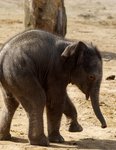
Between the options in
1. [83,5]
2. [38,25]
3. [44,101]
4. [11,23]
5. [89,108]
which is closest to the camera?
[44,101]

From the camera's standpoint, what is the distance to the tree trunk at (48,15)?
11.8m

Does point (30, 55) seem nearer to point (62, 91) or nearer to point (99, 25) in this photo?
point (62, 91)

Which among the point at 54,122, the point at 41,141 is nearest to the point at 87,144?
the point at 54,122

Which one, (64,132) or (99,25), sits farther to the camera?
(99,25)

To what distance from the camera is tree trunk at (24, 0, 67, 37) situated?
1179 cm

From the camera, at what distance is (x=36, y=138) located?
22.7 feet

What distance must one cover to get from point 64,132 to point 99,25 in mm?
12163

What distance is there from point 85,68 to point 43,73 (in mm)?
430

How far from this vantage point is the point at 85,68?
688 cm

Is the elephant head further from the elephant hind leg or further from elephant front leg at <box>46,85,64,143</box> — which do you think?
the elephant hind leg

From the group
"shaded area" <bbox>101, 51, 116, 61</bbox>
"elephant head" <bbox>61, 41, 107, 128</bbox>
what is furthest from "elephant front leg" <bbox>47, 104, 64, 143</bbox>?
"shaded area" <bbox>101, 51, 116, 61</bbox>

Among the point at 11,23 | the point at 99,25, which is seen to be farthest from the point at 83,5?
the point at 11,23

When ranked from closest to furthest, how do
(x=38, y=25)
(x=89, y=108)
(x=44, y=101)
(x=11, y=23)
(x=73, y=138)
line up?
(x=44, y=101), (x=73, y=138), (x=89, y=108), (x=38, y=25), (x=11, y=23)

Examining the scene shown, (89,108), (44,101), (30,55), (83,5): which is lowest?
(83,5)
